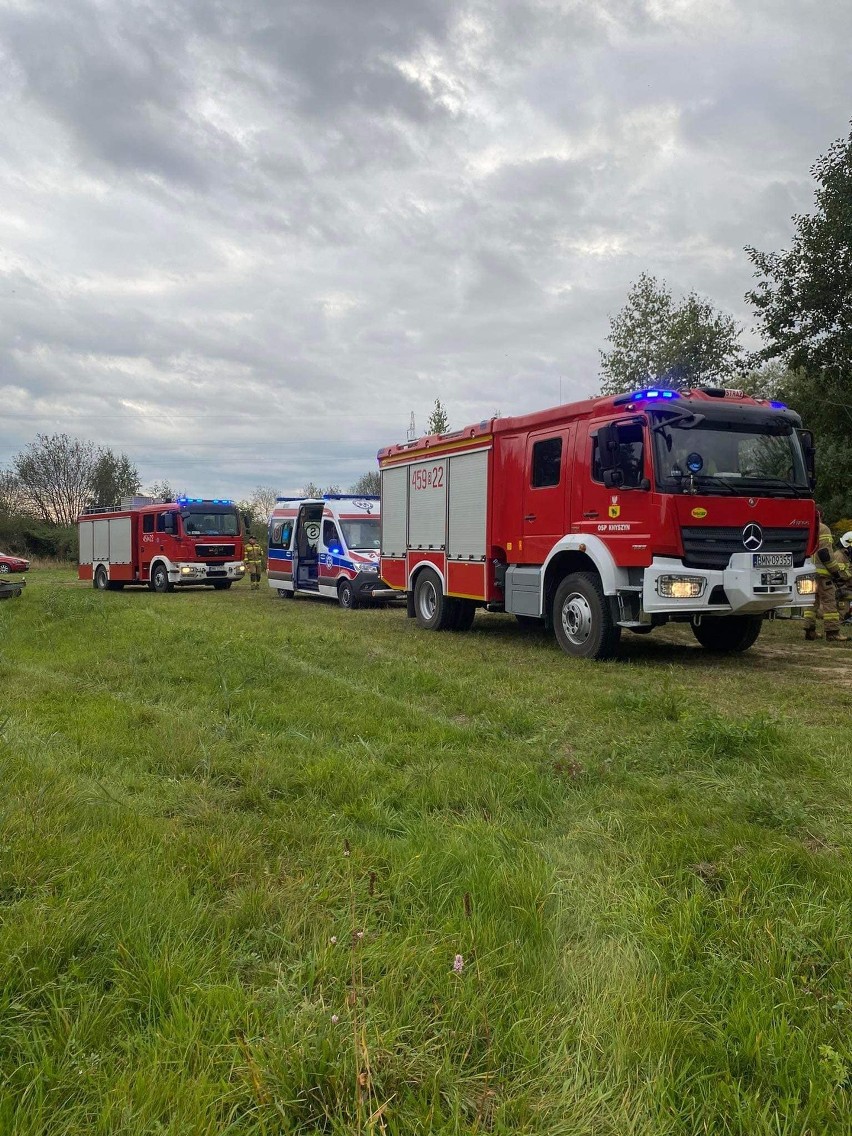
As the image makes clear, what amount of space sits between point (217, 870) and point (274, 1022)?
1.02 m

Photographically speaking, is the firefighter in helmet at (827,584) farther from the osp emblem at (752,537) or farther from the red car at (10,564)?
the red car at (10,564)

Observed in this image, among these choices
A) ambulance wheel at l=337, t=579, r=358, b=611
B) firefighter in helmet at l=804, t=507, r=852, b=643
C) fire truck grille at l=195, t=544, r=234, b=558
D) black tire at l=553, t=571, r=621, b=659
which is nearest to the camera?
black tire at l=553, t=571, r=621, b=659

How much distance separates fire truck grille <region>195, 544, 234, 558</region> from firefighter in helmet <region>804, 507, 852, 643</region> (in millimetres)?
16781

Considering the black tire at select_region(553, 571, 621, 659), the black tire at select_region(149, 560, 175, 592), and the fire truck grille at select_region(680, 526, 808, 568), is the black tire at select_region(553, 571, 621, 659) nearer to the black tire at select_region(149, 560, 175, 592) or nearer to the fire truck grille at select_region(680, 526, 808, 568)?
the fire truck grille at select_region(680, 526, 808, 568)

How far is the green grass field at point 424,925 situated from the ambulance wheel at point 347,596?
38.1ft

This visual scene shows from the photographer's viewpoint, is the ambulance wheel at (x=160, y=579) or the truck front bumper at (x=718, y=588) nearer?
the truck front bumper at (x=718, y=588)

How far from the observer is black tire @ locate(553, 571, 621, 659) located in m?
8.68

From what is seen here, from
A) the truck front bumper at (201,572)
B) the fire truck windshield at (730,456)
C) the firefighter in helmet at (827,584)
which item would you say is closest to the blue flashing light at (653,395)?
the fire truck windshield at (730,456)

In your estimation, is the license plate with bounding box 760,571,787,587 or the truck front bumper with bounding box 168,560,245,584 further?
the truck front bumper with bounding box 168,560,245,584

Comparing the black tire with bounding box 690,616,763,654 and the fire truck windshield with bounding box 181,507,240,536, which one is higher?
the fire truck windshield with bounding box 181,507,240,536

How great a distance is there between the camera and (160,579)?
23266mm

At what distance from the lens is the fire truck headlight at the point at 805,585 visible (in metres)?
8.40

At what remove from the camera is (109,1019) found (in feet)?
6.53

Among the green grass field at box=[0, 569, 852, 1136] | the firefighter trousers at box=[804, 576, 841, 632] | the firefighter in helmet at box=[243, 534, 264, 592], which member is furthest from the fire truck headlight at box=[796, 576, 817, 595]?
the firefighter in helmet at box=[243, 534, 264, 592]
